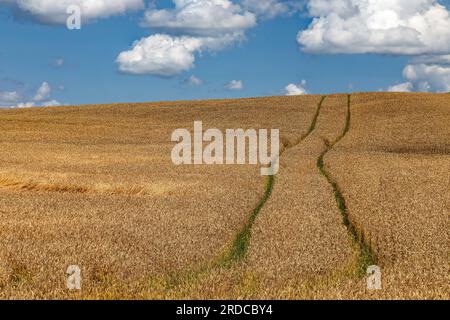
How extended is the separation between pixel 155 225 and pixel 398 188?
444 inches

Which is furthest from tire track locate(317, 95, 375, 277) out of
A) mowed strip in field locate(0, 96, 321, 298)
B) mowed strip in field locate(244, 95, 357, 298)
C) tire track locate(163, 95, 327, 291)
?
mowed strip in field locate(0, 96, 321, 298)

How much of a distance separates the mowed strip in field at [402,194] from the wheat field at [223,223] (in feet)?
0.20

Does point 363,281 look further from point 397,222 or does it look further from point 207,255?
point 397,222

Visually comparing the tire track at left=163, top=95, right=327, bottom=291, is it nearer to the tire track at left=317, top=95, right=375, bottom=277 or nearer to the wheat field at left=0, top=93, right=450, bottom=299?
the wheat field at left=0, top=93, right=450, bottom=299

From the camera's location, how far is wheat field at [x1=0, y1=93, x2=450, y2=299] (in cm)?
911

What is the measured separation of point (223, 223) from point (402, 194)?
8394 millimetres

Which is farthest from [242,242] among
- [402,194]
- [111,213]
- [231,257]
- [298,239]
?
[402,194]

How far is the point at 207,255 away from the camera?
11328 millimetres

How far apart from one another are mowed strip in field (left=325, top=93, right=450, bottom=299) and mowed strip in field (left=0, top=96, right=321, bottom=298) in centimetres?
320

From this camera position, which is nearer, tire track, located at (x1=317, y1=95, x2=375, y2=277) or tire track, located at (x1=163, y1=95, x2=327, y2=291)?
Result: tire track, located at (x1=163, y1=95, x2=327, y2=291)

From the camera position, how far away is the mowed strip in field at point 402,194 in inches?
394

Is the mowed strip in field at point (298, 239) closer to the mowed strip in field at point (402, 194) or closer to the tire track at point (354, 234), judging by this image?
the tire track at point (354, 234)
